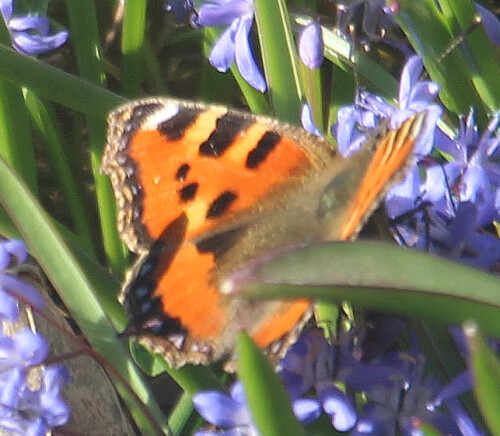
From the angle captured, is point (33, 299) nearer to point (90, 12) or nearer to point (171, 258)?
point (171, 258)

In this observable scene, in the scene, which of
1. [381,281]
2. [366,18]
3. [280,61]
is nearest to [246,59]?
[280,61]

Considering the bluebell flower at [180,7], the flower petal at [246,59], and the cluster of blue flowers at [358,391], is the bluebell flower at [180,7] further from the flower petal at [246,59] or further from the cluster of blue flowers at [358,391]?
the cluster of blue flowers at [358,391]

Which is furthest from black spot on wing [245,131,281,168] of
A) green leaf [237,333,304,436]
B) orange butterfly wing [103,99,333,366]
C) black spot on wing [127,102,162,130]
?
green leaf [237,333,304,436]

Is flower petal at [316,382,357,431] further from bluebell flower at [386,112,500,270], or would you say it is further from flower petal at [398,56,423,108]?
flower petal at [398,56,423,108]

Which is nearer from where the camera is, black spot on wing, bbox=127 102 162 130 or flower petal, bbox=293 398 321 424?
flower petal, bbox=293 398 321 424

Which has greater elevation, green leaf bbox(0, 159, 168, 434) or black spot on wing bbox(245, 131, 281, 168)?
black spot on wing bbox(245, 131, 281, 168)

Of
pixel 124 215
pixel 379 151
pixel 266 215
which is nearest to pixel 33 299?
pixel 124 215

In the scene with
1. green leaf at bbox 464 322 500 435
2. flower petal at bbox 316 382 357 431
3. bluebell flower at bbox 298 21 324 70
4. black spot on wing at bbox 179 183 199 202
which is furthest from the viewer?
bluebell flower at bbox 298 21 324 70
